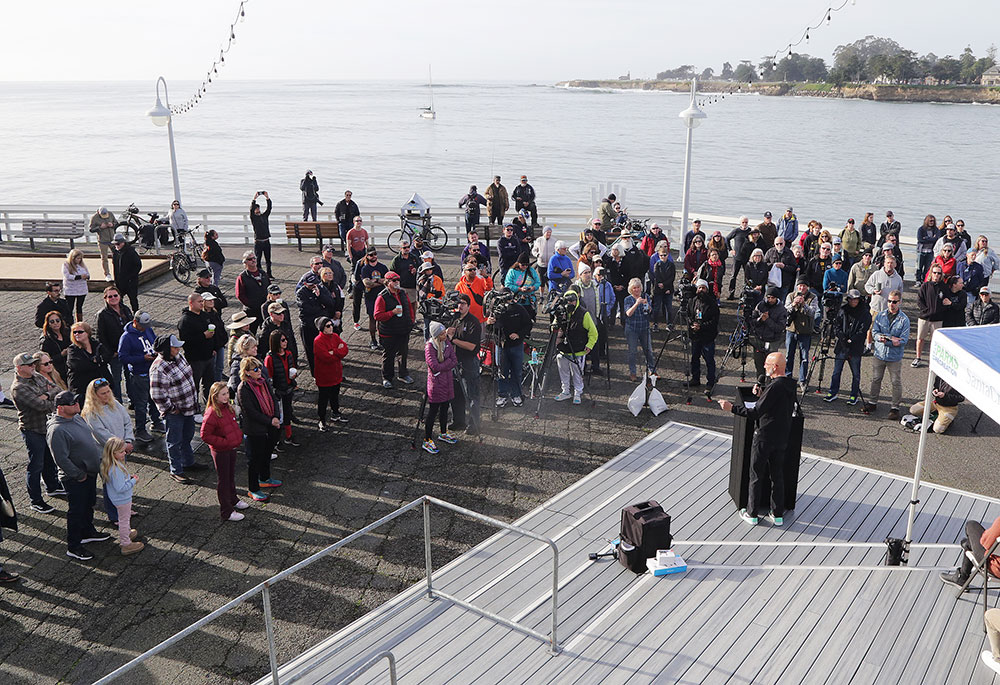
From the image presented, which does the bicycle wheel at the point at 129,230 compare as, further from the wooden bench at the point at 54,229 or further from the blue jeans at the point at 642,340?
the blue jeans at the point at 642,340

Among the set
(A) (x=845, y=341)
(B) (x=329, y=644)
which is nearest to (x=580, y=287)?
(A) (x=845, y=341)

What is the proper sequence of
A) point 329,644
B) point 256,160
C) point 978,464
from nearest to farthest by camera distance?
point 329,644 → point 978,464 → point 256,160

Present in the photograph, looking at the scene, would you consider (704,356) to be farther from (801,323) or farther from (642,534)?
(642,534)

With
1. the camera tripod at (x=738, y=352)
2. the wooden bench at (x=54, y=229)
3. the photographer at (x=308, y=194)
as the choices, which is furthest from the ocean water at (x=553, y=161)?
the camera tripod at (x=738, y=352)

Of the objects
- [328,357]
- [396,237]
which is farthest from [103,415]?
[396,237]

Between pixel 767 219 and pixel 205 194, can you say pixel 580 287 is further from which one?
pixel 205 194

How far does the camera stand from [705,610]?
6.53 m

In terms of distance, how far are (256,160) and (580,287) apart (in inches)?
2781

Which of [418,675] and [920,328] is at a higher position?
[920,328]

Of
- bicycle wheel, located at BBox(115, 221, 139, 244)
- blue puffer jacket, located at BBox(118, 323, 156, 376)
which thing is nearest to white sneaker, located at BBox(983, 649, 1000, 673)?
blue puffer jacket, located at BBox(118, 323, 156, 376)

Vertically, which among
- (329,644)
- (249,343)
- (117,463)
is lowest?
(329,644)

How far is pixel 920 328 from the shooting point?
12844 mm

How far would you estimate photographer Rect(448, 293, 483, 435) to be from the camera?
10.1 m

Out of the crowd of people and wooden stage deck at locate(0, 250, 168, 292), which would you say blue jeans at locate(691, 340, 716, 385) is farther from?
wooden stage deck at locate(0, 250, 168, 292)
